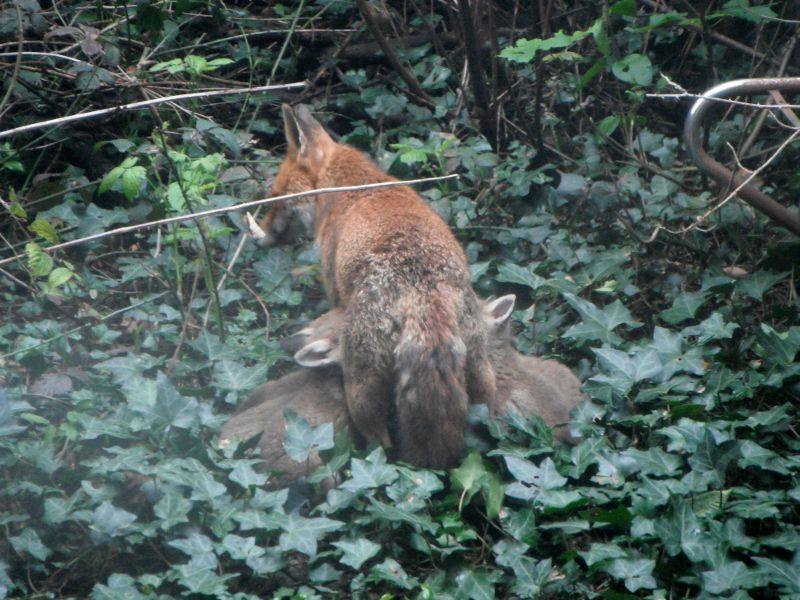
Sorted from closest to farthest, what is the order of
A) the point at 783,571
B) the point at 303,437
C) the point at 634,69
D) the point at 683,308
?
1. the point at 783,571
2. the point at 303,437
3. the point at 683,308
4. the point at 634,69

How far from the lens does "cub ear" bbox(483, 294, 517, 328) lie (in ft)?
17.6

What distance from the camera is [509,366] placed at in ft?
17.4

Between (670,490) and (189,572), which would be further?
(670,490)

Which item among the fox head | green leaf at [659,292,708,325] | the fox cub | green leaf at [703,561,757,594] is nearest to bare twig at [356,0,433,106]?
the fox head

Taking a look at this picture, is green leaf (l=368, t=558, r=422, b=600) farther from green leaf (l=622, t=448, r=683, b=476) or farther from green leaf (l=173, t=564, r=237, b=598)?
green leaf (l=622, t=448, r=683, b=476)

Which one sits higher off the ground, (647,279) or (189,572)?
(189,572)

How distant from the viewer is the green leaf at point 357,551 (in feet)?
12.9

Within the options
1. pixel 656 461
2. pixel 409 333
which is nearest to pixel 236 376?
pixel 409 333

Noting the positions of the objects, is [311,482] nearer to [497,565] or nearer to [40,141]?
[497,565]

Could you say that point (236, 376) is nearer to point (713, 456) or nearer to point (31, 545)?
point (31, 545)

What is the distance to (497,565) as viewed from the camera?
162 inches

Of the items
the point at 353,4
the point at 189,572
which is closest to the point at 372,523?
the point at 189,572

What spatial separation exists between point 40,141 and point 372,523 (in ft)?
14.4

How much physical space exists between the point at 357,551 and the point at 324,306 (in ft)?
8.91
